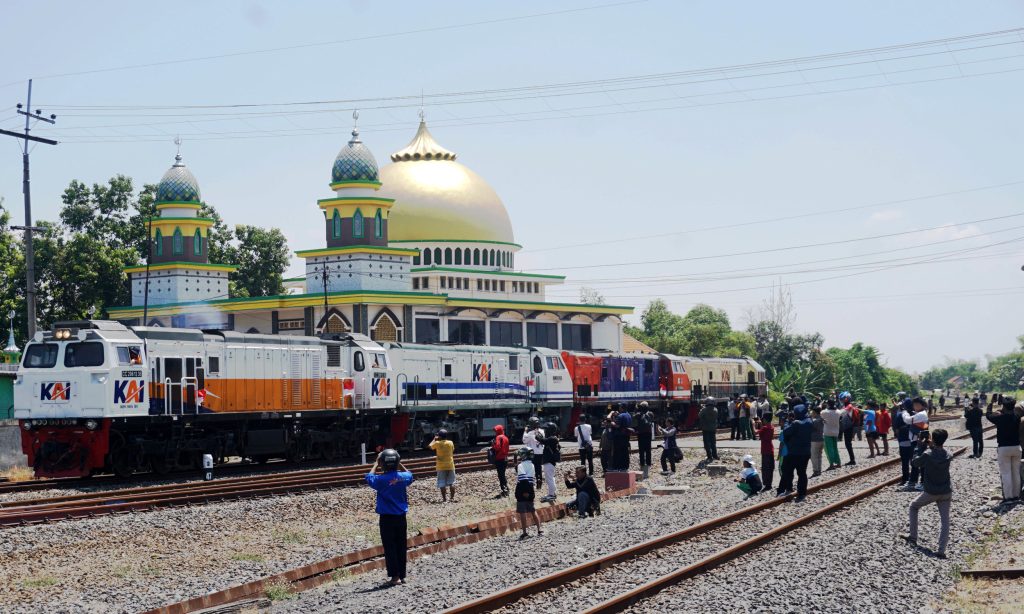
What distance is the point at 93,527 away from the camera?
19906mm

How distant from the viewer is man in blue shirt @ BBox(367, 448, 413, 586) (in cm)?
1512

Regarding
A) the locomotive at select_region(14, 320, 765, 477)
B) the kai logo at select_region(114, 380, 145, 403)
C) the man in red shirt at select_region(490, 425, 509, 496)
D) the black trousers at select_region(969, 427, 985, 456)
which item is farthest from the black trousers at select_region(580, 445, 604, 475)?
the black trousers at select_region(969, 427, 985, 456)

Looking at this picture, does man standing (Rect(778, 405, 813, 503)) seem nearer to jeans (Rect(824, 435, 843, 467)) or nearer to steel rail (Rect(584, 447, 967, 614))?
steel rail (Rect(584, 447, 967, 614))

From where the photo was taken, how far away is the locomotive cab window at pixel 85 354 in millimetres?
26672

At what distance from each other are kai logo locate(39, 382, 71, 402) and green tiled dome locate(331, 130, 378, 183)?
4429cm

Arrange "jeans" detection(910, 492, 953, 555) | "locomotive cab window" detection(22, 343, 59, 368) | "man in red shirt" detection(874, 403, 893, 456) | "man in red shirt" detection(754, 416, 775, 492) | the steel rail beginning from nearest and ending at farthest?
the steel rail
"jeans" detection(910, 492, 953, 555)
"man in red shirt" detection(754, 416, 775, 492)
"locomotive cab window" detection(22, 343, 59, 368)
"man in red shirt" detection(874, 403, 893, 456)

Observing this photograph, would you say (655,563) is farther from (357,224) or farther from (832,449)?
(357,224)

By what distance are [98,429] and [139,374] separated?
5.00 ft

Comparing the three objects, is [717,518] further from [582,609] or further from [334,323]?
[334,323]

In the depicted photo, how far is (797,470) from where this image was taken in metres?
22.9

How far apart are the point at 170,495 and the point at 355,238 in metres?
47.1

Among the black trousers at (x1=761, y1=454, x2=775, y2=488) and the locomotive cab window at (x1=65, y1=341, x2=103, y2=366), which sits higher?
the locomotive cab window at (x1=65, y1=341, x2=103, y2=366)

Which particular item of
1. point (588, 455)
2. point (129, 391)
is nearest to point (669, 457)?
point (588, 455)

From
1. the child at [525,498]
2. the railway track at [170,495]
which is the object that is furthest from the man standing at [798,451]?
the railway track at [170,495]
